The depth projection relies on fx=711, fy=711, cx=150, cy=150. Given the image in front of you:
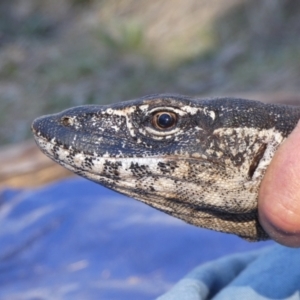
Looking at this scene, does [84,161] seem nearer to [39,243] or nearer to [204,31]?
[39,243]

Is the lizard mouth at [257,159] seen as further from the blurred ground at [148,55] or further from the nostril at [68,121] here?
the blurred ground at [148,55]

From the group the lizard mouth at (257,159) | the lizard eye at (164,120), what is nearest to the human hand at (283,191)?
the lizard mouth at (257,159)

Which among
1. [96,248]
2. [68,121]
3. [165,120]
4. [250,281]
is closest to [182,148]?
[165,120]

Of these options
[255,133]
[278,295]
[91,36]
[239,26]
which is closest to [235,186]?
[255,133]

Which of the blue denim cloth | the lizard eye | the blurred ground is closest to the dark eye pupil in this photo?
the lizard eye

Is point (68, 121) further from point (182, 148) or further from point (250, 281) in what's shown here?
point (250, 281)

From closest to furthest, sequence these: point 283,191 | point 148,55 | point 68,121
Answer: point 283,191
point 68,121
point 148,55
